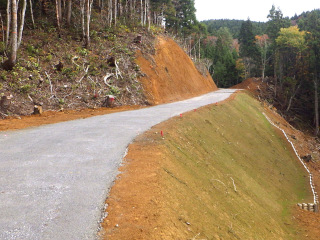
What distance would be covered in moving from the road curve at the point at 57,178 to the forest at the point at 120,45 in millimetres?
7132

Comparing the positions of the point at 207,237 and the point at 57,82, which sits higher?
the point at 57,82

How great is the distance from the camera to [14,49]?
1526 centimetres

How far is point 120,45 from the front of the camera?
2447cm

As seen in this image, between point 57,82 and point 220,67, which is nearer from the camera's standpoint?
point 57,82

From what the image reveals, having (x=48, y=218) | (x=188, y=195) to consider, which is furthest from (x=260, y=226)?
(x=48, y=218)

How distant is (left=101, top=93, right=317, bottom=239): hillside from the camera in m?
4.71

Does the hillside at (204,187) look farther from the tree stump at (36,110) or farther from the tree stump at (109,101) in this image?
the tree stump at (36,110)

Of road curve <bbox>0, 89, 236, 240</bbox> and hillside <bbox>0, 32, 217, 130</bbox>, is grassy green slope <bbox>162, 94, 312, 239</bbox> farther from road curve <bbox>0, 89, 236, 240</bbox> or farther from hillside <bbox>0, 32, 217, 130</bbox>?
hillside <bbox>0, 32, 217, 130</bbox>

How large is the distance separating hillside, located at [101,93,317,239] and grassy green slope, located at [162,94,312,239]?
0.08ft

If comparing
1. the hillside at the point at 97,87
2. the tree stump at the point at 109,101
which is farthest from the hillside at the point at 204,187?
the hillside at the point at 97,87

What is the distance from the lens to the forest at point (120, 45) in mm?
17330

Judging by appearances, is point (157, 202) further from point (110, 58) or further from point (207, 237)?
point (110, 58)

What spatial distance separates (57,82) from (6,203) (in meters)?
13.6

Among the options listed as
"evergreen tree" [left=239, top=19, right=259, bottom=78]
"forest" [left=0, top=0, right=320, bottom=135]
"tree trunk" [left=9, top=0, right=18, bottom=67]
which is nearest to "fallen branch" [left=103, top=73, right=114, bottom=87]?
"forest" [left=0, top=0, right=320, bottom=135]
